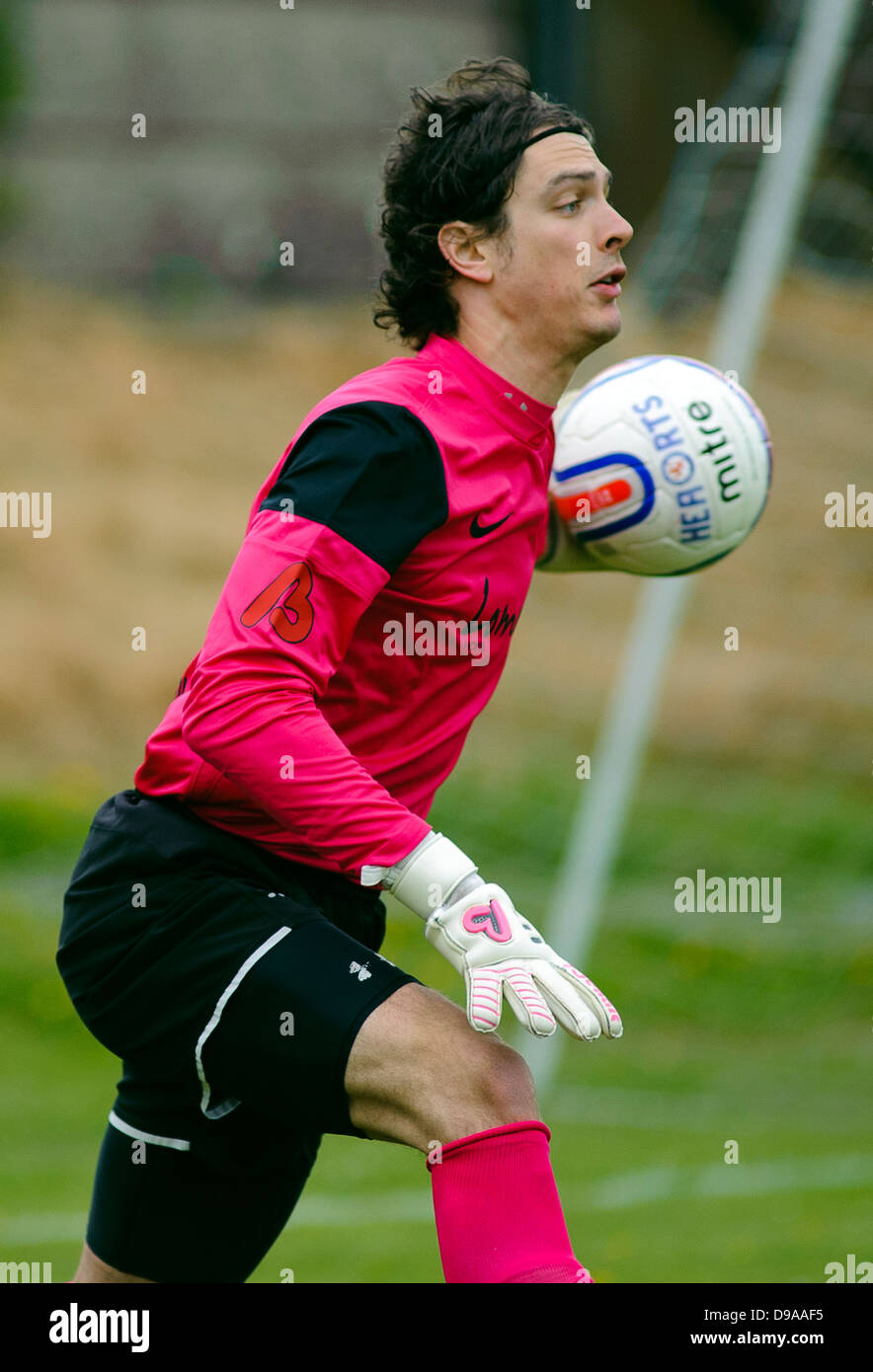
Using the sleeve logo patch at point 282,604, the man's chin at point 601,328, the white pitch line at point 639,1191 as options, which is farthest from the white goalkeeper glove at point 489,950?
the white pitch line at point 639,1191

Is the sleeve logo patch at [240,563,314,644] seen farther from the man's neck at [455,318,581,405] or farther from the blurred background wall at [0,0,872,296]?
the blurred background wall at [0,0,872,296]

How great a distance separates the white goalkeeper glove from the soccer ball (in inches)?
46.1

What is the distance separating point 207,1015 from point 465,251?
1390mm

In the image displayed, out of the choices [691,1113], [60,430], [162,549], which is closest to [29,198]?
[60,430]

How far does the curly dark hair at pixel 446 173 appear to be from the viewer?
3.03 m

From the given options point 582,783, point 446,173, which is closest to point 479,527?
point 446,173

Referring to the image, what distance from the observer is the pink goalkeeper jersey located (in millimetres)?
2486

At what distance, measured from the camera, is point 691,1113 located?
23.1 feet

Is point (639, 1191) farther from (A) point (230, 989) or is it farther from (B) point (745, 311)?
(A) point (230, 989)

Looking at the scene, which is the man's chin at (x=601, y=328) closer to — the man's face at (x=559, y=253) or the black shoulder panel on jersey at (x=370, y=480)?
the man's face at (x=559, y=253)

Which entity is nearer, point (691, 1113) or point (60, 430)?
point (691, 1113)

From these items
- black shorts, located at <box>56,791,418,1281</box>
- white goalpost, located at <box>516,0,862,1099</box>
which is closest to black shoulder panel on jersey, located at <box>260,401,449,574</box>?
black shorts, located at <box>56,791,418,1281</box>

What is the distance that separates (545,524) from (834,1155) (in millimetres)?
3956

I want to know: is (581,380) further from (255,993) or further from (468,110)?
(255,993)
